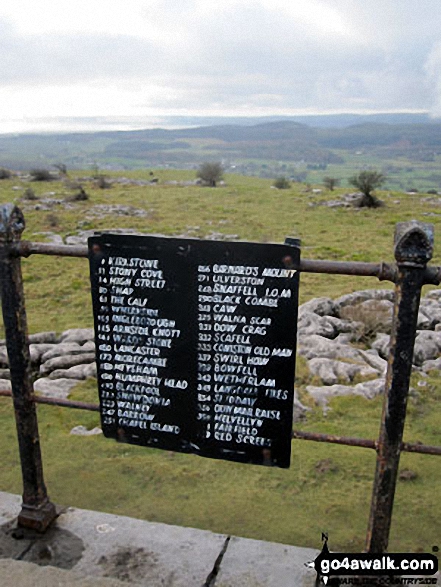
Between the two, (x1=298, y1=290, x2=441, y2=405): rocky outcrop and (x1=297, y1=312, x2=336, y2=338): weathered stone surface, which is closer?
(x1=298, y1=290, x2=441, y2=405): rocky outcrop

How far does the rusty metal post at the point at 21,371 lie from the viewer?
368 cm

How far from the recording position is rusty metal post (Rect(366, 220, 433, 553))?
3.04 metres

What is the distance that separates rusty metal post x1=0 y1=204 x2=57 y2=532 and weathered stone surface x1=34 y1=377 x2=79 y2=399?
304 cm

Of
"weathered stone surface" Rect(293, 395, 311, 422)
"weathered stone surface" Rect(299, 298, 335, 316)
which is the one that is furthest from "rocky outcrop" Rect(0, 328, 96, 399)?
"weathered stone surface" Rect(299, 298, 335, 316)

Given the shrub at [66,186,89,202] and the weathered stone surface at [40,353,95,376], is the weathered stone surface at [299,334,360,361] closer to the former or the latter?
the weathered stone surface at [40,353,95,376]

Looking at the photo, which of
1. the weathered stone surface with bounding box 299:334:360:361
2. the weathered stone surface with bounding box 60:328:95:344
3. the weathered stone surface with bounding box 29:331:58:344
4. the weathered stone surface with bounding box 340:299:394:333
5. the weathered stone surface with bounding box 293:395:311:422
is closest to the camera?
the weathered stone surface with bounding box 293:395:311:422

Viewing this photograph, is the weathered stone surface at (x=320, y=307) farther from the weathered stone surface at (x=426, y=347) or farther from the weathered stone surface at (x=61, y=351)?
the weathered stone surface at (x=61, y=351)

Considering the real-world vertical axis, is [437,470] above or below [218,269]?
below

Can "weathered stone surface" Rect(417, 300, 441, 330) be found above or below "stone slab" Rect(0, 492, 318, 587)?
below

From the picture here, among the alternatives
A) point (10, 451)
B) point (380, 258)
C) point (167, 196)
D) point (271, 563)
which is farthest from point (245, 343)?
point (167, 196)

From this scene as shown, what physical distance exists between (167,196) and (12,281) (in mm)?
25583

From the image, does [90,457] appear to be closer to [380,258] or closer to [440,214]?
[380,258]

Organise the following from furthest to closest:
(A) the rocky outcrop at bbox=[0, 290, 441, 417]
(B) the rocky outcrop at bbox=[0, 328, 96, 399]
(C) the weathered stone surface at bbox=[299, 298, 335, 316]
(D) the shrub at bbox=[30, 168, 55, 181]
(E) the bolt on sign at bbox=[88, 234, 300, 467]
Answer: (D) the shrub at bbox=[30, 168, 55, 181] → (C) the weathered stone surface at bbox=[299, 298, 335, 316] → (A) the rocky outcrop at bbox=[0, 290, 441, 417] → (B) the rocky outcrop at bbox=[0, 328, 96, 399] → (E) the bolt on sign at bbox=[88, 234, 300, 467]

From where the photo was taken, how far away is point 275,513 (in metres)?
4.79
